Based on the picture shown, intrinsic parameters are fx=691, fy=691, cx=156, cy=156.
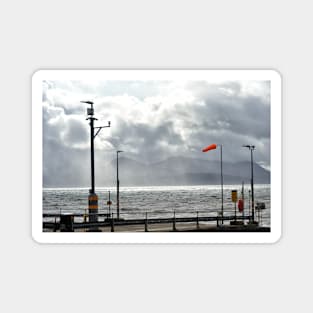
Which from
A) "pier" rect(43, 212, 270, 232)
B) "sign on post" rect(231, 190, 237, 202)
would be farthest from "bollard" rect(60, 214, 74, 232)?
"sign on post" rect(231, 190, 237, 202)

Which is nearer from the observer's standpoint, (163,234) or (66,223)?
(163,234)

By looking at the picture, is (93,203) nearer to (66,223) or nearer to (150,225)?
(150,225)

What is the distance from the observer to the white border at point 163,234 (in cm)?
841

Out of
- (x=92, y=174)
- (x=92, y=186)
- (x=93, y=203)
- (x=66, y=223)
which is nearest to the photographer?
(x=66, y=223)

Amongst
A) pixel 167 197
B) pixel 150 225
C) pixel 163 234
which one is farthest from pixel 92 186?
pixel 163 234

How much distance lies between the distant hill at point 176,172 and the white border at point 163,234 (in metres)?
2.39

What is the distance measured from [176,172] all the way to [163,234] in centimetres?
420

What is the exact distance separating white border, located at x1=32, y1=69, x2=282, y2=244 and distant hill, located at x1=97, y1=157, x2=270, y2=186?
2.39 meters

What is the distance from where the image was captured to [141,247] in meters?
8.32

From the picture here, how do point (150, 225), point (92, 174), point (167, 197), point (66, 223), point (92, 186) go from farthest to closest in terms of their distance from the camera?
point (167, 197) → point (92, 186) → point (92, 174) → point (150, 225) → point (66, 223)

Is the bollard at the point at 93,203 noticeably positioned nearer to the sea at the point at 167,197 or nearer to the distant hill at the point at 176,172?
the sea at the point at 167,197

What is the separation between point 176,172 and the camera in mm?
12656
